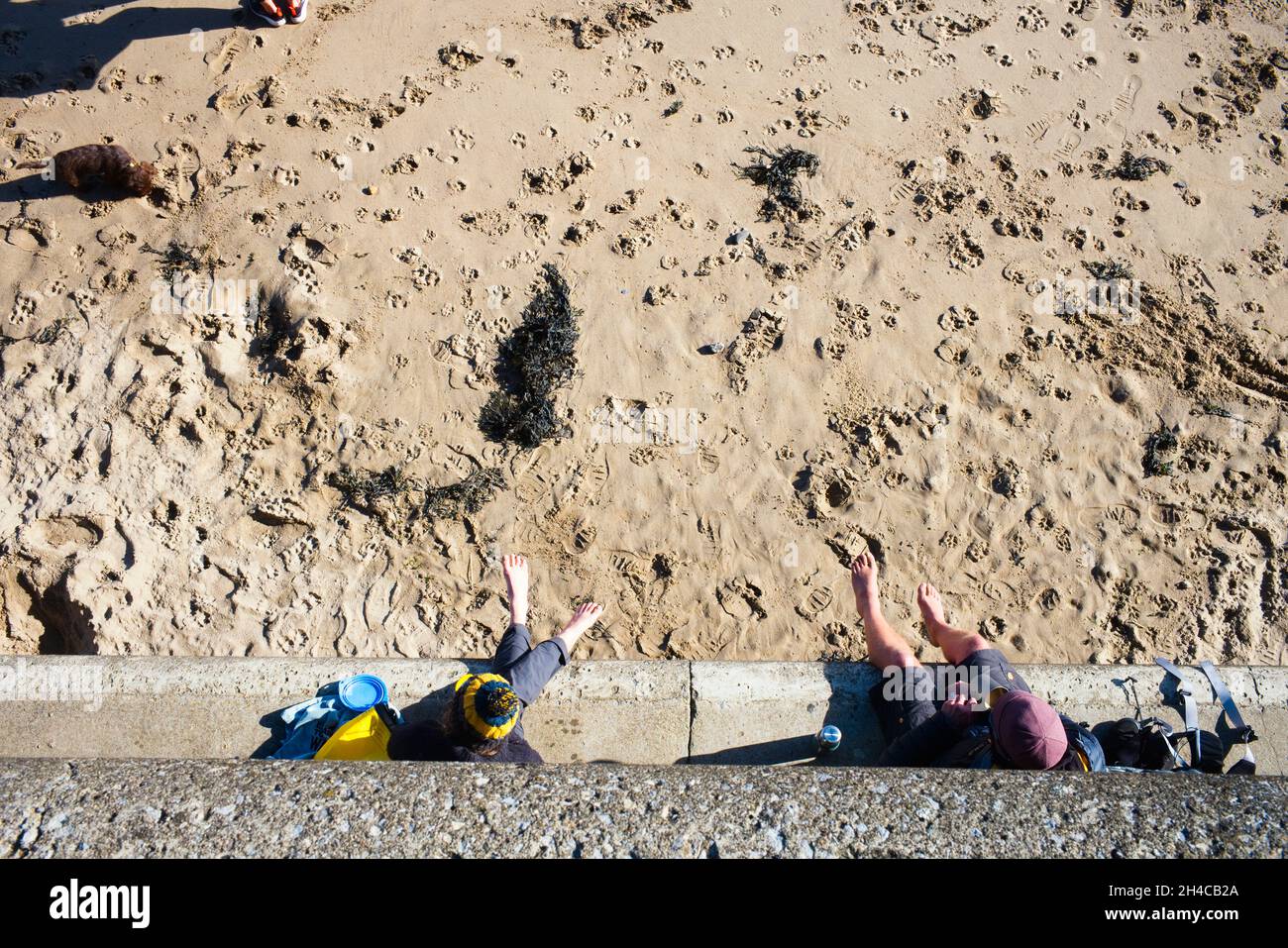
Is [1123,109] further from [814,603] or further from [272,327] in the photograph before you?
[272,327]

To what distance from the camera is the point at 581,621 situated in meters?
4.15

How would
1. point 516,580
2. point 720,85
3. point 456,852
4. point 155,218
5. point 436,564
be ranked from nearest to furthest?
point 456,852 < point 516,580 < point 436,564 < point 155,218 < point 720,85

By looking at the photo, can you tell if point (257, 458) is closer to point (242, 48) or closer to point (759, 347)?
point (759, 347)

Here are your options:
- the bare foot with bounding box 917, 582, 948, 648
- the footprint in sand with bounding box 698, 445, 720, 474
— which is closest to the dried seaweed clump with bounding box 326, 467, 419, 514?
the footprint in sand with bounding box 698, 445, 720, 474

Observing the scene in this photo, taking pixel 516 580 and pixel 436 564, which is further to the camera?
pixel 436 564

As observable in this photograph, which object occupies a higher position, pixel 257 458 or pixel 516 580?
pixel 257 458

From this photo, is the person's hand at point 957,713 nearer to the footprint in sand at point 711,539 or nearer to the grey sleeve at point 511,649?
the footprint in sand at point 711,539

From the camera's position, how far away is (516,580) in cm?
412

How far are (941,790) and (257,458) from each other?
4073 millimetres

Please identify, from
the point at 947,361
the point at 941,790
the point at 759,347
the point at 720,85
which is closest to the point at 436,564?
the point at 759,347

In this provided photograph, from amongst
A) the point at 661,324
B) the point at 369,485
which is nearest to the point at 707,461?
the point at 661,324

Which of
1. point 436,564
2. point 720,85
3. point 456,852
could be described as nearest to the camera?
point 456,852

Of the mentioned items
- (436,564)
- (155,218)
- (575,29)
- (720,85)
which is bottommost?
(436,564)

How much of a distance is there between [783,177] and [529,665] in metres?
3.84
